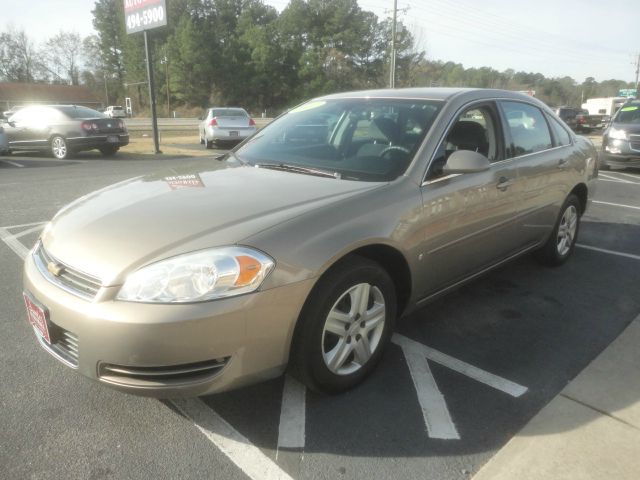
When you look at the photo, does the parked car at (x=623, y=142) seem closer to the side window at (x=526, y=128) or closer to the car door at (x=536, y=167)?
the car door at (x=536, y=167)

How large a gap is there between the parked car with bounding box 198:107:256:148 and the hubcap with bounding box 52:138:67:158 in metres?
5.17

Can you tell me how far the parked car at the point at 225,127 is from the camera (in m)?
17.2

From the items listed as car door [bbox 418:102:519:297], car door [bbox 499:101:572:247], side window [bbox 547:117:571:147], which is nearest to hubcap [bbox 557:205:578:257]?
car door [bbox 499:101:572:247]

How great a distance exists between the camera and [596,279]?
14.1 ft

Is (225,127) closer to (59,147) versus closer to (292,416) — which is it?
(59,147)

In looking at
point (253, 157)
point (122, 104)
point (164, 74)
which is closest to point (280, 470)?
point (253, 157)

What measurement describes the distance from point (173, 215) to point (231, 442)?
1.07 m

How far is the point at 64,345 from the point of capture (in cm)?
217

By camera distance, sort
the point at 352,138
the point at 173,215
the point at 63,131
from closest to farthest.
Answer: the point at 173,215
the point at 352,138
the point at 63,131

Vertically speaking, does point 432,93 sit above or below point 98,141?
above

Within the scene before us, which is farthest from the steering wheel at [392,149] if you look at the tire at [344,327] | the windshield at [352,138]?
the tire at [344,327]

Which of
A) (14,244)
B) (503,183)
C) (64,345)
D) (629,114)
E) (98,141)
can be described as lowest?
(14,244)

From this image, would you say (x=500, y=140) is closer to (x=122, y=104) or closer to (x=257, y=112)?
(x=257, y=112)

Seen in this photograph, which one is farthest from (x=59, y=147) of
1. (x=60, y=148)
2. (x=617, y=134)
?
(x=617, y=134)
